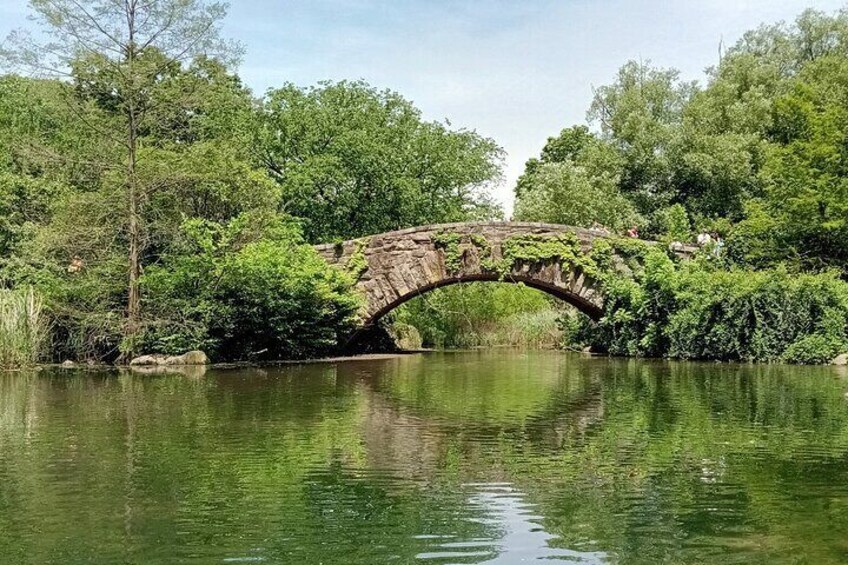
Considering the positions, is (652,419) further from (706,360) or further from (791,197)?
(791,197)

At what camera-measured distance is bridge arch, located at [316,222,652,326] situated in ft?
73.0

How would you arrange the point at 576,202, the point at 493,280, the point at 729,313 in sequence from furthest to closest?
1. the point at 576,202
2. the point at 493,280
3. the point at 729,313

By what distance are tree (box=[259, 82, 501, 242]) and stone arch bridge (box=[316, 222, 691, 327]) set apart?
22.2 ft

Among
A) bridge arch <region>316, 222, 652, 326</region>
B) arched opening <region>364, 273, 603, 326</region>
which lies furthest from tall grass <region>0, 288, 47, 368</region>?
arched opening <region>364, 273, 603, 326</region>

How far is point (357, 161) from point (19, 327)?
539 inches

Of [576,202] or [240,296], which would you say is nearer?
[240,296]

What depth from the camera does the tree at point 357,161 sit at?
29.4 m

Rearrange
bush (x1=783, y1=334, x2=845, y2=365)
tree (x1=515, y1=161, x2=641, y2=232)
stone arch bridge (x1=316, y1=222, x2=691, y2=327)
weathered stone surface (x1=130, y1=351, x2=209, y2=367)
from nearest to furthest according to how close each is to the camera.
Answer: bush (x1=783, y1=334, x2=845, y2=365), weathered stone surface (x1=130, y1=351, x2=209, y2=367), stone arch bridge (x1=316, y1=222, x2=691, y2=327), tree (x1=515, y1=161, x2=641, y2=232)

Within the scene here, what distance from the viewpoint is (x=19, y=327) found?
17.6 meters

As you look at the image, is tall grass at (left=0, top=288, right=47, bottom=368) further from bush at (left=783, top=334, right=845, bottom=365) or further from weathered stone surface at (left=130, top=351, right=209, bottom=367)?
bush at (left=783, top=334, right=845, bottom=365)

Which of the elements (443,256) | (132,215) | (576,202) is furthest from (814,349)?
(576,202)

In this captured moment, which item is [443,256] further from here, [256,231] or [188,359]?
[188,359]

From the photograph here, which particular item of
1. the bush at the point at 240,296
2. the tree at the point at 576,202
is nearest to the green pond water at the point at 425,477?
the bush at the point at 240,296

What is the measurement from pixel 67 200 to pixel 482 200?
16975 mm
